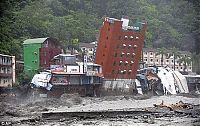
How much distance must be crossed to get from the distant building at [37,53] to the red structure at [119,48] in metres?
7.66

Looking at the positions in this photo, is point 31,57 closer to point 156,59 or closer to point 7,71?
point 7,71

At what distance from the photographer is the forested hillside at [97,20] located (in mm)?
61700

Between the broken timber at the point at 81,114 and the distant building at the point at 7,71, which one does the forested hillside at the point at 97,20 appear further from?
the broken timber at the point at 81,114

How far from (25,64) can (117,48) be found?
45.5ft

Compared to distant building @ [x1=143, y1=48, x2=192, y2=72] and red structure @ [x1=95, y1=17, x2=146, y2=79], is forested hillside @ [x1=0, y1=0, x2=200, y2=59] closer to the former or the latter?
distant building @ [x1=143, y1=48, x2=192, y2=72]

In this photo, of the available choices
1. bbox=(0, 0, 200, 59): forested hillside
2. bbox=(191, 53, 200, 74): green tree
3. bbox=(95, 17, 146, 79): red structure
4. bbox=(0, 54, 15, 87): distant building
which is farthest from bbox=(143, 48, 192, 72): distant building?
bbox=(0, 54, 15, 87): distant building

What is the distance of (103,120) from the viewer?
18.9 metres

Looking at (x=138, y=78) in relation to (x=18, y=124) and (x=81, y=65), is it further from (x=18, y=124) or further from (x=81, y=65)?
(x=18, y=124)

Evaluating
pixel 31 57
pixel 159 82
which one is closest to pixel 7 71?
pixel 31 57

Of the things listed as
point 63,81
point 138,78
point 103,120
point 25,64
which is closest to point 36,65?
point 25,64

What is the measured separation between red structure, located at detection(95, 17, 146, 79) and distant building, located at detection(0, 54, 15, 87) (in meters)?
14.7

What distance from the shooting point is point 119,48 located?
2112 inches

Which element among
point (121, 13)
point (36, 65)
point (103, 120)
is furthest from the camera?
point (121, 13)

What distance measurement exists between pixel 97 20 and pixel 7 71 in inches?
1759
